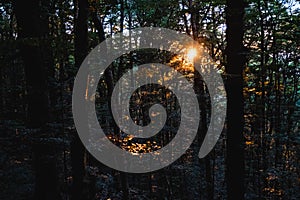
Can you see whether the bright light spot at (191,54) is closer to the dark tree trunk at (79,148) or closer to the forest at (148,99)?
the forest at (148,99)

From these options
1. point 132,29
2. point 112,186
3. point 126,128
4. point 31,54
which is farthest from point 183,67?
point 31,54

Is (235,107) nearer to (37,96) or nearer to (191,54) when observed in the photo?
(37,96)

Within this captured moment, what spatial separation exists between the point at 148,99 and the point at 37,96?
10.4 metres

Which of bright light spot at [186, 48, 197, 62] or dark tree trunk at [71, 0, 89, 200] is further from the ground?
bright light spot at [186, 48, 197, 62]

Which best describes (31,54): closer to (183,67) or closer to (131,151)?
(131,151)

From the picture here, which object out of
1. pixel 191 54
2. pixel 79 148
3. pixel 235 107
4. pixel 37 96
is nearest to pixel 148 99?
pixel 191 54

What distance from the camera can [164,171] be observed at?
14.5 metres

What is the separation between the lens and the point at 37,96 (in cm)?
756

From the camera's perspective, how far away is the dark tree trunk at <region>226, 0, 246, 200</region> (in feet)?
18.1

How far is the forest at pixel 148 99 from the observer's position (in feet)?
21.2

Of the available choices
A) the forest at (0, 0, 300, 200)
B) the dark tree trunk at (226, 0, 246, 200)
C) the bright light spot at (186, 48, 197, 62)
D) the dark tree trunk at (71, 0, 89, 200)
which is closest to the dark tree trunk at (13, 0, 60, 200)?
the forest at (0, 0, 300, 200)

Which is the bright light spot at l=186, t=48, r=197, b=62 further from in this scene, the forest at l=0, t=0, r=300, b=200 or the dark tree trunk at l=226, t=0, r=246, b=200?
the dark tree trunk at l=226, t=0, r=246, b=200

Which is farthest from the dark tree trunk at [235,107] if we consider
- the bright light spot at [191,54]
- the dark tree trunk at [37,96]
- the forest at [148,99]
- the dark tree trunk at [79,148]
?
the bright light spot at [191,54]

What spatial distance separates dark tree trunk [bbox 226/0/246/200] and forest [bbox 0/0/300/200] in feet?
0.07
